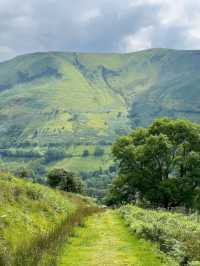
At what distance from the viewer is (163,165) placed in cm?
6056

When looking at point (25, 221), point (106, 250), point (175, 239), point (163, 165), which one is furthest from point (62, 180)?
point (175, 239)

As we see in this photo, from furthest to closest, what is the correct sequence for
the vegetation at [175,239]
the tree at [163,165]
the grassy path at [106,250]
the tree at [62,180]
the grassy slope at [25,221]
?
the tree at [62,180]
the tree at [163,165]
the grassy path at [106,250]
the grassy slope at [25,221]
the vegetation at [175,239]

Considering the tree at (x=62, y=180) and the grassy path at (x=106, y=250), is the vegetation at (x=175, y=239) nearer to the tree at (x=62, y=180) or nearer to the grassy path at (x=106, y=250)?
the grassy path at (x=106, y=250)

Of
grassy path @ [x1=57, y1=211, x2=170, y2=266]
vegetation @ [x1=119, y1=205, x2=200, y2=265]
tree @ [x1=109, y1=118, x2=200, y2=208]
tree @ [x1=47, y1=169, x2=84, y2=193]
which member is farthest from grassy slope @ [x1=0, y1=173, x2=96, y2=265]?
tree @ [x1=47, y1=169, x2=84, y2=193]

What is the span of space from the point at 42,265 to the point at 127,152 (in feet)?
151

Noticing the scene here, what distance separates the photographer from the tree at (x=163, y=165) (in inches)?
2260

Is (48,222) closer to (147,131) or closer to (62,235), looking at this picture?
(62,235)

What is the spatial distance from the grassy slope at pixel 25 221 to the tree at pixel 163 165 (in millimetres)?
24785

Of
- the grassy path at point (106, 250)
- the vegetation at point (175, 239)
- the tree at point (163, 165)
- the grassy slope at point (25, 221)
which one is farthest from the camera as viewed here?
the tree at point (163, 165)

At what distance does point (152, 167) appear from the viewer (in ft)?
196

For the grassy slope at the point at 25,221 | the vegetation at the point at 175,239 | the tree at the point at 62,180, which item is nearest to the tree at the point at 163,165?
the grassy slope at the point at 25,221

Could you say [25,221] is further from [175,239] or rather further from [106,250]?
[175,239]

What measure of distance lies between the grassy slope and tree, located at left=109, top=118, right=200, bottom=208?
2478 cm

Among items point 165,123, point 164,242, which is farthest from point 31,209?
point 165,123
